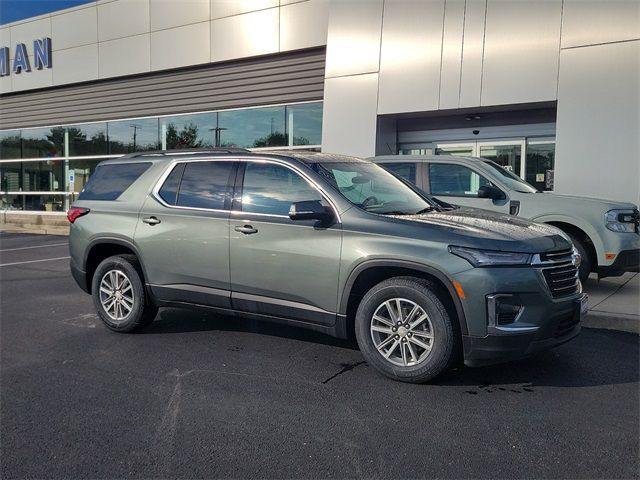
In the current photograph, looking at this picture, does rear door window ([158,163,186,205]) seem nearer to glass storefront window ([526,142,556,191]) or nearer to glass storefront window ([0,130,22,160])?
glass storefront window ([526,142,556,191])

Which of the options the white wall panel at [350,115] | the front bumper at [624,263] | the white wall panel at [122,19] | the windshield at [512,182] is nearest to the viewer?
the front bumper at [624,263]

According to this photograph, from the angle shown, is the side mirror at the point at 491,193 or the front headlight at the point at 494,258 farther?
the side mirror at the point at 491,193

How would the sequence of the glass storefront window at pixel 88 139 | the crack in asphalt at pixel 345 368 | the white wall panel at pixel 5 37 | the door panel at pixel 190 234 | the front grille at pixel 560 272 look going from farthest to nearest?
the white wall panel at pixel 5 37 < the glass storefront window at pixel 88 139 < the door panel at pixel 190 234 < the crack in asphalt at pixel 345 368 < the front grille at pixel 560 272

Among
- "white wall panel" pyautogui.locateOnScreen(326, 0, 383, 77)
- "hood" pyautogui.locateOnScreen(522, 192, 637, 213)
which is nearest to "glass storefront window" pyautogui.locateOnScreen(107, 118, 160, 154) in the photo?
"white wall panel" pyautogui.locateOnScreen(326, 0, 383, 77)

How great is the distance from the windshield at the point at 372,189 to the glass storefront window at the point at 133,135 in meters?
13.9

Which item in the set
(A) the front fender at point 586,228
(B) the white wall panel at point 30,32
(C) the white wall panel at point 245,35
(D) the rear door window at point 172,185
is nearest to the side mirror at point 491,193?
(A) the front fender at point 586,228

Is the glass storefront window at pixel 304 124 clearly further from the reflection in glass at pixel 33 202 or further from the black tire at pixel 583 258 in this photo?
the reflection in glass at pixel 33 202

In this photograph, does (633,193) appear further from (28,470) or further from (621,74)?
(28,470)

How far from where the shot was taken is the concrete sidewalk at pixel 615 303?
18.5ft

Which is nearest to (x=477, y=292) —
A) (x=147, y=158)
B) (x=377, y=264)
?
(x=377, y=264)

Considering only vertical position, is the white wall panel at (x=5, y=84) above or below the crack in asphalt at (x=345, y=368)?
above

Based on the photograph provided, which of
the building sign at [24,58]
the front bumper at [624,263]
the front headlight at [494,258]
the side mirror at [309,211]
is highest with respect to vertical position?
the building sign at [24,58]

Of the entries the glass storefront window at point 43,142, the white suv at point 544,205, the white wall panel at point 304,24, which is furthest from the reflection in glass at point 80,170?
the white suv at point 544,205

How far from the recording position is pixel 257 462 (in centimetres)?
306
